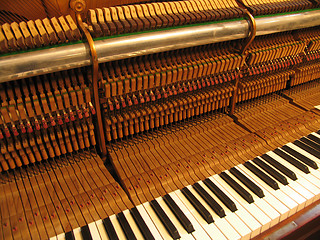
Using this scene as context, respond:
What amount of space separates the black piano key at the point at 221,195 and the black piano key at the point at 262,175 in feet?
1.34

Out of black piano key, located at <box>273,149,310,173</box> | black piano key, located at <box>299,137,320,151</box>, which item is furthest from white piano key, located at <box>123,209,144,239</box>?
black piano key, located at <box>299,137,320,151</box>

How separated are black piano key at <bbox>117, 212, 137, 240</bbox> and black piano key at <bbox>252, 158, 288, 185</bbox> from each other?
1.27 m

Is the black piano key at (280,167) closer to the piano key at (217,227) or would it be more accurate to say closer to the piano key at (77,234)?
the piano key at (217,227)

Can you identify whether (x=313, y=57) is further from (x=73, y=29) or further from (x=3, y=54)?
(x=3, y=54)

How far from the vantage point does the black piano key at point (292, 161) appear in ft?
7.50

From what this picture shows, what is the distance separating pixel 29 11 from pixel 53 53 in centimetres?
59

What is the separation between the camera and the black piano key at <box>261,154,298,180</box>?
7.27ft

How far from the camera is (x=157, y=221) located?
1841 mm

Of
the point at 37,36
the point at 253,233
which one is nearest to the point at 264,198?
the point at 253,233

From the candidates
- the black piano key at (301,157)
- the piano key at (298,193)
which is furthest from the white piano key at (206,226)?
the black piano key at (301,157)

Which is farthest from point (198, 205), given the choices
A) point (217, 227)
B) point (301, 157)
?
point (301, 157)

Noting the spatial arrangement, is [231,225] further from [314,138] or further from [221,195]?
[314,138]

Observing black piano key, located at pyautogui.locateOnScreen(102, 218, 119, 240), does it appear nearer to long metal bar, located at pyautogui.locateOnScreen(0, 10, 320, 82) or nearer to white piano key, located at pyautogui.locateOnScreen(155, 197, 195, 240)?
white piano key, located at pyautogui.locateOnScreen(155, 197, 195, 240)

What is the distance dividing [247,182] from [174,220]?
27.9 inches
